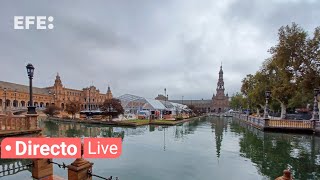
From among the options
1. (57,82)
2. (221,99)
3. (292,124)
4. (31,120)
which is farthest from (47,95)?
(292,124)

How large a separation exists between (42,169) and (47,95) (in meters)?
114

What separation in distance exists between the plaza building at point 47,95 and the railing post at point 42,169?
7522 cm

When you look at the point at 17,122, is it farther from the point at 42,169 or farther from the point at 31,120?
the point at 42,169

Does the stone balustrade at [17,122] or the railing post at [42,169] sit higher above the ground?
the stone balustrade at [17,122]

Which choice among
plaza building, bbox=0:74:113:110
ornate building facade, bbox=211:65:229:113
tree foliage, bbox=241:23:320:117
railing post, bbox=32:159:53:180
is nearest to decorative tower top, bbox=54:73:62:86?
plaza building, bbox=0:74:113:110

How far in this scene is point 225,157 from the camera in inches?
496

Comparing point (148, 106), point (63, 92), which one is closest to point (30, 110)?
point (148, 106)

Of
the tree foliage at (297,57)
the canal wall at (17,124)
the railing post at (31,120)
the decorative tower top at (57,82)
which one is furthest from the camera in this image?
the decorative tower top at (57,82)

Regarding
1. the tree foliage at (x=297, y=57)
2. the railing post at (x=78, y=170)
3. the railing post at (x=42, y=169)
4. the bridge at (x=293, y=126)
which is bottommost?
the bridge at (x=293, y=126)

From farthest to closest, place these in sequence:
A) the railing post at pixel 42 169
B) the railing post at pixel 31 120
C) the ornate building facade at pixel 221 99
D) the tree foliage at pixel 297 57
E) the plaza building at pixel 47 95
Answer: the ornate building facade at pixel 221 99
the plaza building at pixel 47 95
the tree foliage at pixel 297 57
the railing post at pixel 31 120
the railing post at pixel 42 169

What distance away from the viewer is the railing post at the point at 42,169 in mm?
6766

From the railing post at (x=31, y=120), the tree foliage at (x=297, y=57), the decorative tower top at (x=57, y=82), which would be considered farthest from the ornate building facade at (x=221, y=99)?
the railing post at (x=31, y=120)

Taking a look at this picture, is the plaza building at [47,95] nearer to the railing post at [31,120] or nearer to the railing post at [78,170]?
the railing post at [31,120]

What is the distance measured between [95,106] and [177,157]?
117 meters
